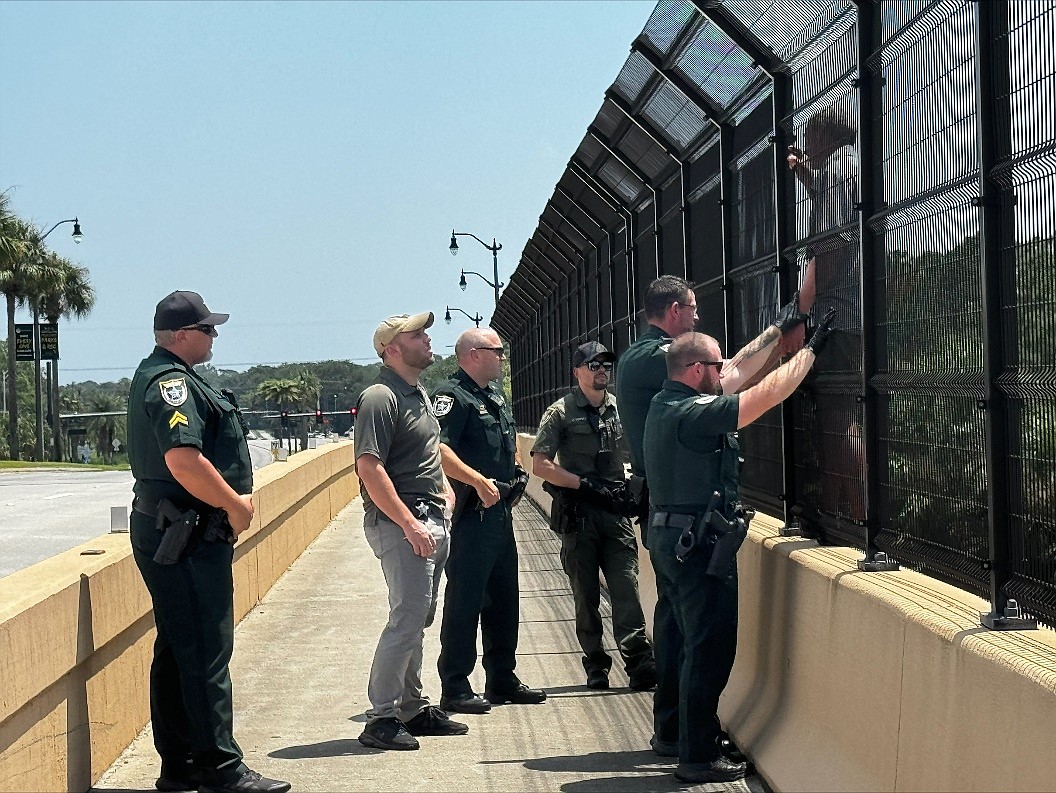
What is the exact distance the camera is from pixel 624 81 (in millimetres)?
9695

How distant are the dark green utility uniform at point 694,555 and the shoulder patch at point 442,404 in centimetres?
199

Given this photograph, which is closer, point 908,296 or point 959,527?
point 959,527

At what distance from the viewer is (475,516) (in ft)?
26.6

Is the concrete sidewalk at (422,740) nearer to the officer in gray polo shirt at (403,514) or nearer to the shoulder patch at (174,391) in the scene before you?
the officer in gray polo shirt at (403,514)

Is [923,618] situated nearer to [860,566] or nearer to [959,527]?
[959,527]

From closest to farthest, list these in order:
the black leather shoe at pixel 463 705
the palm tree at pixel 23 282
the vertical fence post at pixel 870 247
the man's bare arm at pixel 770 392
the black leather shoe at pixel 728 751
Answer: the vertical fence post at pixel 870 247
the man's bare arm at pixel 770 392
the black leather shoe at pixel 728 751
the black leather shoe at pixel 463 705
the palm tree at pixel 23 282

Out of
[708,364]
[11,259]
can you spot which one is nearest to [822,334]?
[708,364]

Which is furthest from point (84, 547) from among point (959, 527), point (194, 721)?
point (959, 527)

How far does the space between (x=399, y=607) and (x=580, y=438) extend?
1.90 m

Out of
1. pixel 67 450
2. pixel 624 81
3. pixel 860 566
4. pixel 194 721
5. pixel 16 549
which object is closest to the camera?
pixel 860 566

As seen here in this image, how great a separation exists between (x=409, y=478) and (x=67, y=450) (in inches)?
7514

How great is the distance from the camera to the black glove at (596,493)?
336 inches

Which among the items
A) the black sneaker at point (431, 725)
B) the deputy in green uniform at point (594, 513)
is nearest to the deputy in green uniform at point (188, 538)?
the black sneaker at point (431, 725)

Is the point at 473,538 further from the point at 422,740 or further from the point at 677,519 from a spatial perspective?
the point at 677,519
